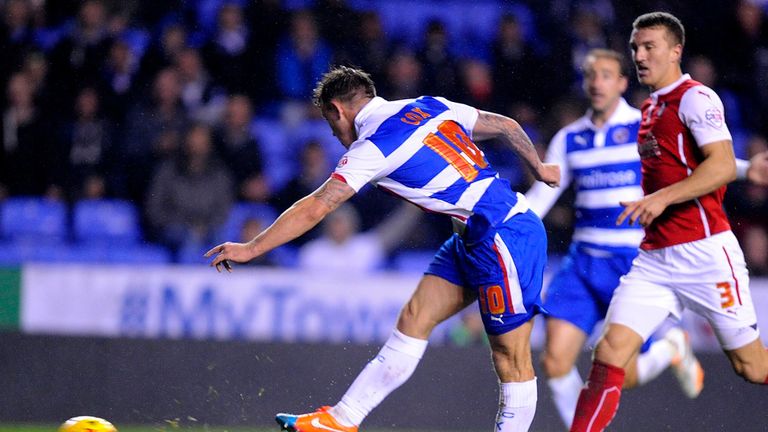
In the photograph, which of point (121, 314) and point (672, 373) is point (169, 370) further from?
point (672, 373)

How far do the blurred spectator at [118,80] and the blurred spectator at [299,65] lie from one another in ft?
4.74

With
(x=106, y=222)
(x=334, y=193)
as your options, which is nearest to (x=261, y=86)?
(x=106, y=222)

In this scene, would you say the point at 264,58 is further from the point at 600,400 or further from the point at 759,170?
the point at 600,400

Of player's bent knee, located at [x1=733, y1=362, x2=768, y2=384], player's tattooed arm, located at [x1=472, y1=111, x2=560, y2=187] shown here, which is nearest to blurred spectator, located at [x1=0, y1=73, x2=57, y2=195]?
player's tattooed arm, located at [x1=472, y1=111, x2=560, y2=187]

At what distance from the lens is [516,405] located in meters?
5.68

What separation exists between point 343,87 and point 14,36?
23.4 feet

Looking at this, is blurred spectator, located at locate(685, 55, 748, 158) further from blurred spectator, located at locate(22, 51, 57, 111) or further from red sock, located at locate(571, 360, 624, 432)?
red sock, located at locate(571, 360, 624, 432)

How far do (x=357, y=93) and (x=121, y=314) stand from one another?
13.9ft

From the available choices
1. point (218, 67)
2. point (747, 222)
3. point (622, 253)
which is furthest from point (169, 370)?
point (747, 222)

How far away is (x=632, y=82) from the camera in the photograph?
453 inches

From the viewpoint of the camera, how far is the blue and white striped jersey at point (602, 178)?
7227mm

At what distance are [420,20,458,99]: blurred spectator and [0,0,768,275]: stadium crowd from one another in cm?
2

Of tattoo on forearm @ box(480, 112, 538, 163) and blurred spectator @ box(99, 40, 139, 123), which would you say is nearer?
tattoo on forearm @ box(480, 112, 538, 163)

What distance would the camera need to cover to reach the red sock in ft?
18.5
